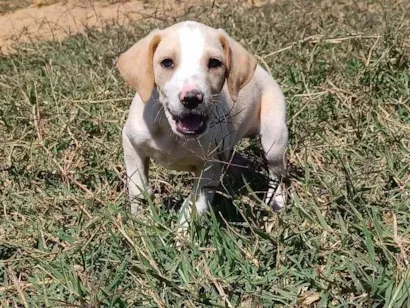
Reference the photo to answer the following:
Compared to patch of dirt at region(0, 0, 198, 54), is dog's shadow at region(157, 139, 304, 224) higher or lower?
higher

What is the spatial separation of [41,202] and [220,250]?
4.37 ft

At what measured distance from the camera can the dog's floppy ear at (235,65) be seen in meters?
4.14

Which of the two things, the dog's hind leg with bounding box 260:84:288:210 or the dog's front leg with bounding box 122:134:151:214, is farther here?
the dog's hind leg with bounding box 260:84:288:210

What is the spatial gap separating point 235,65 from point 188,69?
0.42 m

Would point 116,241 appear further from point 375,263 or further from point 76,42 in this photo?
point 76,42

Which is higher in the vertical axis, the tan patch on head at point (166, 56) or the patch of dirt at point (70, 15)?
the tan patch on head at point (166, 56)

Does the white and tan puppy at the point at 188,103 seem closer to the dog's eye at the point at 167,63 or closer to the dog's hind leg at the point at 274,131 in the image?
the dog's eye at the point at 167,63

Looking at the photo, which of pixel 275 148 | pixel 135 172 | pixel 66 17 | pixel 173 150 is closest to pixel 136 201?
pixel 135 172

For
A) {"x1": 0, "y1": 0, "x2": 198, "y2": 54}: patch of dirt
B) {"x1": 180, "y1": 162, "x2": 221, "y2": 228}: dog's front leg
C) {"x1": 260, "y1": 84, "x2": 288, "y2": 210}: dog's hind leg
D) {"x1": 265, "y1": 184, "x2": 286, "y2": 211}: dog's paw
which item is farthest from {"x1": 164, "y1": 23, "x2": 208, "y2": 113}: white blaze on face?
{"x1": 0, "y1": 0, "x2": 198, "y2": 54}: patch of dirt

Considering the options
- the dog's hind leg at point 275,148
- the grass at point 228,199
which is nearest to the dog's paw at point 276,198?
the grass at point 228,199

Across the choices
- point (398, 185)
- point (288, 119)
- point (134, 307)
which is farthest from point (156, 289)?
point (288, 119)

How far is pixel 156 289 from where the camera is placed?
3.43m

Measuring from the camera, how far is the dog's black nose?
12.2ft

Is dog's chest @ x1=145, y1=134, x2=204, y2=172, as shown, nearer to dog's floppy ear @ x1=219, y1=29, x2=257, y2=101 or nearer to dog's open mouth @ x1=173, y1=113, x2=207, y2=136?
dog's open mouth @ x1=173, y1=113, x2=207, y2=136
